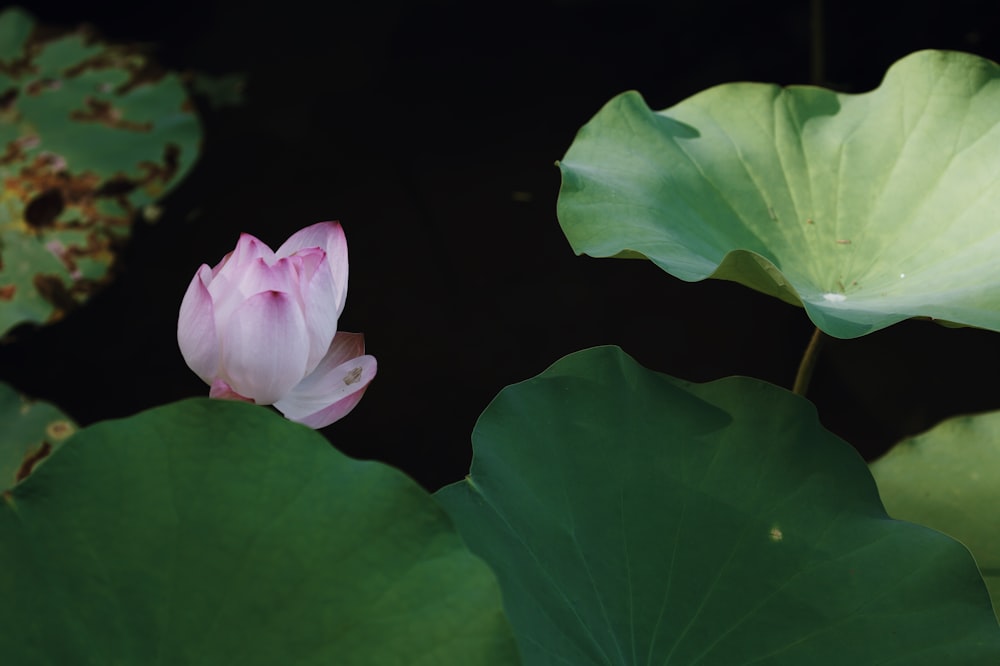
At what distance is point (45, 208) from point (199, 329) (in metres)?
1.31

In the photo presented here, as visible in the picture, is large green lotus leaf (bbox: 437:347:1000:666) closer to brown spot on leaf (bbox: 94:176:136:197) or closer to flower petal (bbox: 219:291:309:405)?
flower petal (bbox: 219:291:309:405)

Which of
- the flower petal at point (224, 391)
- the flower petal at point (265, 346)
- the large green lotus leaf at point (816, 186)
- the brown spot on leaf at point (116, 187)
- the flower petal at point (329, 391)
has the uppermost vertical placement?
the flower petal at point (265, 346)

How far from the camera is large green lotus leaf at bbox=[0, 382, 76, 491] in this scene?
1272 mm

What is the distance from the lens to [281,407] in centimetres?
66

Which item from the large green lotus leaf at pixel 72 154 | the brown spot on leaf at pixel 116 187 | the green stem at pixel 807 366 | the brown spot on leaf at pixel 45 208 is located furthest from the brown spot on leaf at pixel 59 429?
the green stem at pixel 807 366

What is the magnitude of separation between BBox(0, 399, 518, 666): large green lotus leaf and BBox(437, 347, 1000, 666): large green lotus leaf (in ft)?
0.36

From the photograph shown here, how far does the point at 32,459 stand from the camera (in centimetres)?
128

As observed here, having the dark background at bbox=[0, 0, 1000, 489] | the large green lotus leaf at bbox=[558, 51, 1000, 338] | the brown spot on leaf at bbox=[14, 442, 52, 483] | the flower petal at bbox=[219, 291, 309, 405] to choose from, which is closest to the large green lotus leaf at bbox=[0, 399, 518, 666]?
the flower petal at bbox=[219, 291, 309, 405]

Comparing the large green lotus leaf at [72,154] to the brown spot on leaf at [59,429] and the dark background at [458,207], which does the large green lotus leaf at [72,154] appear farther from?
the brown spot on leaf at [59,429]

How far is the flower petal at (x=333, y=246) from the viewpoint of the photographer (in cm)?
69

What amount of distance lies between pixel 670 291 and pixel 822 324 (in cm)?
110

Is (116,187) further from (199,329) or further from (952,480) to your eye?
(952,480)

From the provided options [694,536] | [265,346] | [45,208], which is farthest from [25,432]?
[694,536]

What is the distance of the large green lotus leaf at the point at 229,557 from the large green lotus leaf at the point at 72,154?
44.8 inches
